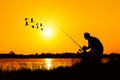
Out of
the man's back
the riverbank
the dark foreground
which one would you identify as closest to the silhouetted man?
the man's back

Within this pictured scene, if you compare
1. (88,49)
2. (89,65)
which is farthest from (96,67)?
(88,49)

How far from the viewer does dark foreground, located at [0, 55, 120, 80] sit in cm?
1784

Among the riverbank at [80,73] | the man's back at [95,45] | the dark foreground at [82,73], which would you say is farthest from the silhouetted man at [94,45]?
the riverbank at [80,73]

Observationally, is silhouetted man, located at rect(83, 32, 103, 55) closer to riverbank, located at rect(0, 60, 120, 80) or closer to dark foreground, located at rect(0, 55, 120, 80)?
dark foreground, located at rect(0, 55, 120, 80)

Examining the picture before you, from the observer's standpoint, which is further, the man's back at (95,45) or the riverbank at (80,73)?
the man's back at (95,45)

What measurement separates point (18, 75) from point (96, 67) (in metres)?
3.74

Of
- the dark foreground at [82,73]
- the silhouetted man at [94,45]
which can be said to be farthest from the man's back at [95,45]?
the dark foreground at [82,73]

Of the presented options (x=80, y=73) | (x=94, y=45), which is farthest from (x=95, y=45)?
(x=80, y=73)

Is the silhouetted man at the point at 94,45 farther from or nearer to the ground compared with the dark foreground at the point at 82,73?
farther from the ground

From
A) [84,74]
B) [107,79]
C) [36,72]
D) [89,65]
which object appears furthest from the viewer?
[36,72]

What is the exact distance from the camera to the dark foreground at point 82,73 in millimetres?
17844

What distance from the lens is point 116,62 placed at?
2011cm

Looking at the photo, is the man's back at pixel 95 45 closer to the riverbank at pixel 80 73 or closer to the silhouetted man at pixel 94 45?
the silhouetted man at pixel 94 45

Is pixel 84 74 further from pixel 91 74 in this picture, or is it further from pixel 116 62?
pixel 116 62
